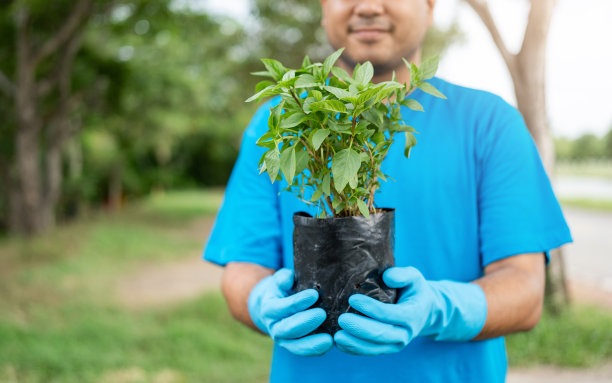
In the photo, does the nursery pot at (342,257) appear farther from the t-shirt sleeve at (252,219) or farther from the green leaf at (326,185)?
the t-shirt sleeve at (252,219)

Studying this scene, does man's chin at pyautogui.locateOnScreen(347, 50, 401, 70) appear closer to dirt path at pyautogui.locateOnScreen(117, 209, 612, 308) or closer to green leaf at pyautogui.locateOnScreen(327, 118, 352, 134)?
green leaf at pyautogui.locateOnScreen(327, 118, 352, 134)

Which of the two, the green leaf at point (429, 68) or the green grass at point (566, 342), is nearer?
the green leaf at point (429, 68)

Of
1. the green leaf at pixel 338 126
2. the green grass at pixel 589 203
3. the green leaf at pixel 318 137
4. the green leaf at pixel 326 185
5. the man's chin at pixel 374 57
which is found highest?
the man's chin at pixel 374 57

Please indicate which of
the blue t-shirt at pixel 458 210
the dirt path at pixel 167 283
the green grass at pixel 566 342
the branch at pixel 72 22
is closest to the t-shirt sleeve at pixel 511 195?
the blue t-shirt at pixel 458 210

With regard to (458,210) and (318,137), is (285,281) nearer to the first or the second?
(318,137)

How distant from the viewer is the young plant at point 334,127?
4.00 ft

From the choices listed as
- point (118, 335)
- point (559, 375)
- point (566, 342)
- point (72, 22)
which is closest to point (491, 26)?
point (566, 342)

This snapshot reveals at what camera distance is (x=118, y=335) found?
19.6 feet

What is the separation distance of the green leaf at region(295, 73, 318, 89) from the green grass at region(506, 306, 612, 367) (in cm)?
402

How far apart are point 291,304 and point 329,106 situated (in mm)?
516

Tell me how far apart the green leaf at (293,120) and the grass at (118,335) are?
402cm

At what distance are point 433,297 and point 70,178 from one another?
1663cm

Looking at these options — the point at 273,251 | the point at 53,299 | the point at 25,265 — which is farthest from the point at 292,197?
the point at 25,265

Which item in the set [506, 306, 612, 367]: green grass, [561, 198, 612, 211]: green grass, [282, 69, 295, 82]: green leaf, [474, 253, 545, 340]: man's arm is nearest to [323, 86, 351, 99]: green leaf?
[282, 69, 295, 82]: green leaf
